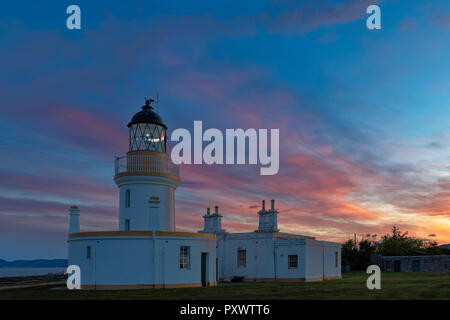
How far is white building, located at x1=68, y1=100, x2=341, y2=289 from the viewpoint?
24.4m

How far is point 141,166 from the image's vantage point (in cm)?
2689

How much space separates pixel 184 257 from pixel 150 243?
2.24 meters

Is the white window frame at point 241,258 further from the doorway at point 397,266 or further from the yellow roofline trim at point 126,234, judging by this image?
the doorway at point 397,266

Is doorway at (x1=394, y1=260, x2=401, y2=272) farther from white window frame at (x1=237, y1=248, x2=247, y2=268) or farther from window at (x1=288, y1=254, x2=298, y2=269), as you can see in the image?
white window frame at (x1=237, y1=248, x2=247, y2=268)

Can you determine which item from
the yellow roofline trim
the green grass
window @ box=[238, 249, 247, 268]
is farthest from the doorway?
the yellow roofline trim

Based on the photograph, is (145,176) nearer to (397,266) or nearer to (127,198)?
(127,198)

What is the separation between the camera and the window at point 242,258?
3488 centimetres

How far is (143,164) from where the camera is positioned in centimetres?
2688

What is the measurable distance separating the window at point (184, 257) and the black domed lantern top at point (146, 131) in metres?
5.91

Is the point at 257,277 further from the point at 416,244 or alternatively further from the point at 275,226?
the point at 416,244

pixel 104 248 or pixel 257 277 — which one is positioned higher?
pixel 104 248
